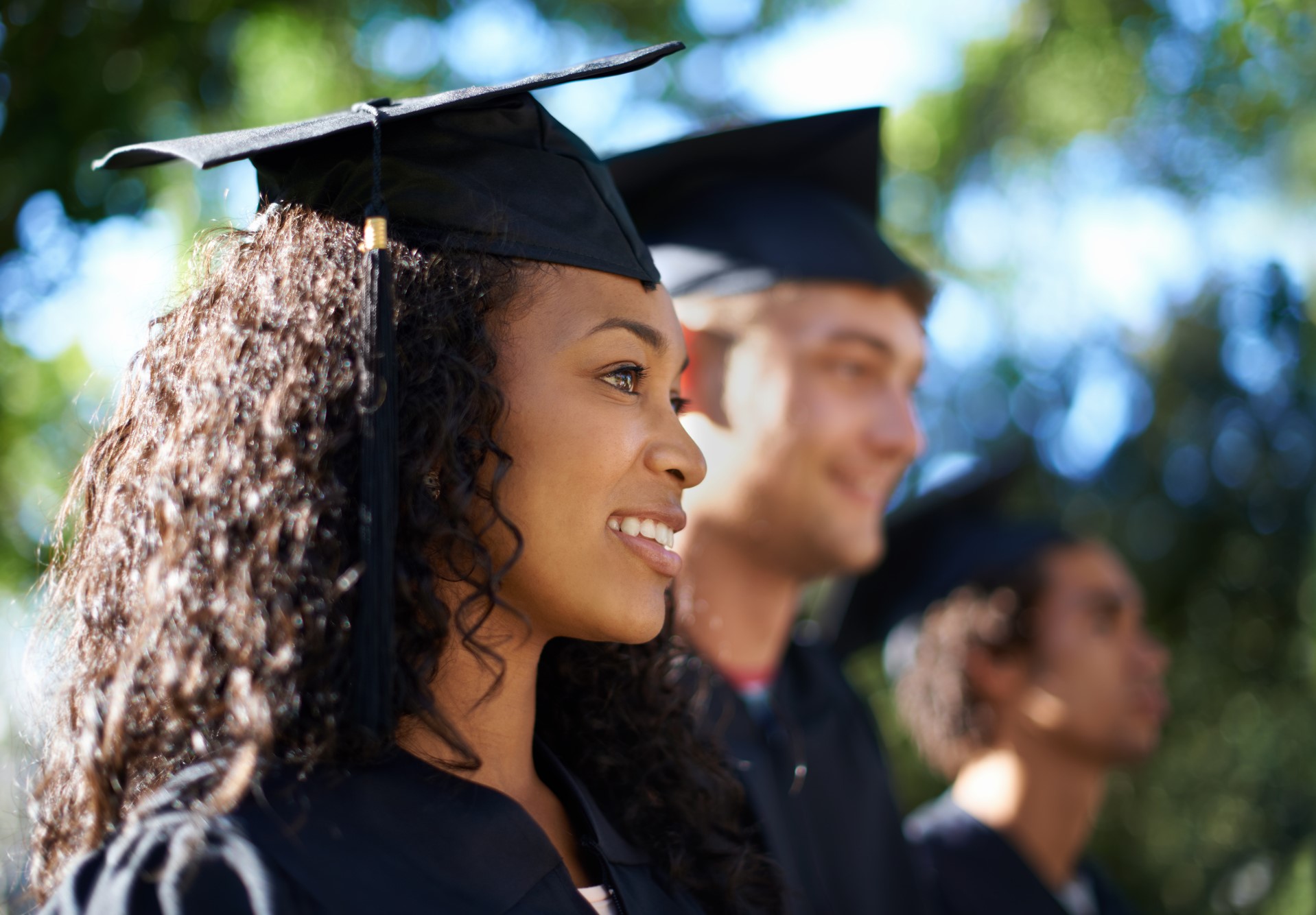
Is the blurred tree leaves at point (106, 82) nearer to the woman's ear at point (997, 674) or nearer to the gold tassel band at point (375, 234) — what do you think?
the gold tassel band at point (375, 234)

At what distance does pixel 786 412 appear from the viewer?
8.96ft

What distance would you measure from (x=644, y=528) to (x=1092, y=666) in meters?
2.49

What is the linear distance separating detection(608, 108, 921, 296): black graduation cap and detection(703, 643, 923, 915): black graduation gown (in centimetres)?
97

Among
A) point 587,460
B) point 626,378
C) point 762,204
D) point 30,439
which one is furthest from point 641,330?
→ point 30,439

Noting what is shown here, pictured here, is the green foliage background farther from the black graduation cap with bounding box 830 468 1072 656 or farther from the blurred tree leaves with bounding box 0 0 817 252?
the black graduation cap with bounding box 830 468 1072 656

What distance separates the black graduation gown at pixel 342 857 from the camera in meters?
1.31

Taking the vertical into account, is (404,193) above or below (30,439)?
above

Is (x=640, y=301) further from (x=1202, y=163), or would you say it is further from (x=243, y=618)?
(x=1202, y=163)

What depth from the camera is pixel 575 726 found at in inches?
78.2

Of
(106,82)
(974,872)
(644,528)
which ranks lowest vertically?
(974,872)

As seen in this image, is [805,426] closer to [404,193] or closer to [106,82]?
[404,193]

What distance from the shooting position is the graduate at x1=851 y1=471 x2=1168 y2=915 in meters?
3.62

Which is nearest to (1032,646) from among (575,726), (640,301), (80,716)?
(575,726)

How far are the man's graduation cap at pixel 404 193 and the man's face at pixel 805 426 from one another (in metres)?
0.96
